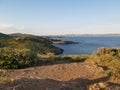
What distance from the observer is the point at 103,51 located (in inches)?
593

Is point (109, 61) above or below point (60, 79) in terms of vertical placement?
above

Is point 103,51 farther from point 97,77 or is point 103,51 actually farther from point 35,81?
point 35,81

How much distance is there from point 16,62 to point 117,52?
6.68 m

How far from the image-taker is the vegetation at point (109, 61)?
10484 millimetres

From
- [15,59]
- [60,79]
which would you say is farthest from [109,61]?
[15,59]

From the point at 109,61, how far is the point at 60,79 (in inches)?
158

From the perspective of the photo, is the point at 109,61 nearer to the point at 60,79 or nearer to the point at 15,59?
the point at 60,79

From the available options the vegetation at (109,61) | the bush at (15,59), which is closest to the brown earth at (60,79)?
the vegetation at (109,61)

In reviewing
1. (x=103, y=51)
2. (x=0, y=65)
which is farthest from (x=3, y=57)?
(x=103, y=51)

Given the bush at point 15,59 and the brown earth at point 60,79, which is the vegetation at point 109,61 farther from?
the bush at point 15,59

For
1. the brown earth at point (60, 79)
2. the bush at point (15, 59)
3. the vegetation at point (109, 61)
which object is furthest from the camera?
the bush at point (15, 59)

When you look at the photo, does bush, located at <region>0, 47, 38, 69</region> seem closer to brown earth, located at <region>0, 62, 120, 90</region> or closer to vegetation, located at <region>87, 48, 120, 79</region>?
brown earth, located at <region>0, 62, 120, 90</region>

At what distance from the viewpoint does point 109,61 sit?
12906mm

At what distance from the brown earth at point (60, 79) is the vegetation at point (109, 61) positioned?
0.46 metres
